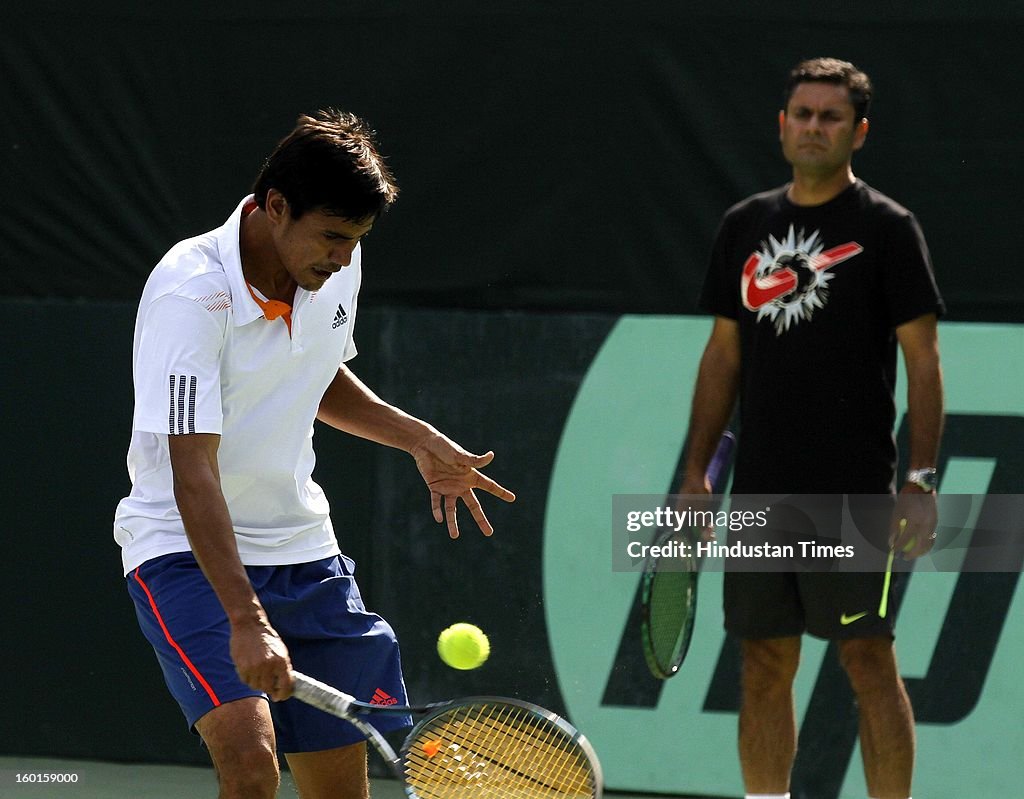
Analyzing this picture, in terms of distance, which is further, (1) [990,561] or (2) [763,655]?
(1) [990,561]

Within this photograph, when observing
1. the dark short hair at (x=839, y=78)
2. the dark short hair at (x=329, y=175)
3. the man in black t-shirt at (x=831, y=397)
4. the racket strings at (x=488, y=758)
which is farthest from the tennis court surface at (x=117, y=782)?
the dark short hair at (x=329, y=175)

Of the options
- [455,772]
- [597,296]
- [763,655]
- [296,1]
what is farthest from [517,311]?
[455,772]

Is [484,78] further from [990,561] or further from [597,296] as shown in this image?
[990,561]

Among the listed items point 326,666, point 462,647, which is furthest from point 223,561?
point 462,647

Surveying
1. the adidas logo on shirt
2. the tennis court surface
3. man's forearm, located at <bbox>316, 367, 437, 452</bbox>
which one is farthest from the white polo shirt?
the tennis court surface

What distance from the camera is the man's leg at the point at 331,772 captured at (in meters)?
2.67

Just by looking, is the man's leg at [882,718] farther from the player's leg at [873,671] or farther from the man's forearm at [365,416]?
the man's forearm at [365,416]

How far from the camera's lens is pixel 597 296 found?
407 centimetres

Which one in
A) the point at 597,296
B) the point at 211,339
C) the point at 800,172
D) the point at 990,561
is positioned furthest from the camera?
the point at 597,296

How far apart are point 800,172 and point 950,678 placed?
1.40 metres

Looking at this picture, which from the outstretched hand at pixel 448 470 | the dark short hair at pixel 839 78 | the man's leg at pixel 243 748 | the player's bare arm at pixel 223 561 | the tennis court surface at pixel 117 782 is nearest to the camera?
the player's bare arm at pixel 223 561

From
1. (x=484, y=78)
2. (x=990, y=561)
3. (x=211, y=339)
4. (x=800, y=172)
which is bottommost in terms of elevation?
(x=990, y=561)

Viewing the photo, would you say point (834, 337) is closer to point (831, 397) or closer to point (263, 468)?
point (831, 397)

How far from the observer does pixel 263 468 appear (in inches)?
102
